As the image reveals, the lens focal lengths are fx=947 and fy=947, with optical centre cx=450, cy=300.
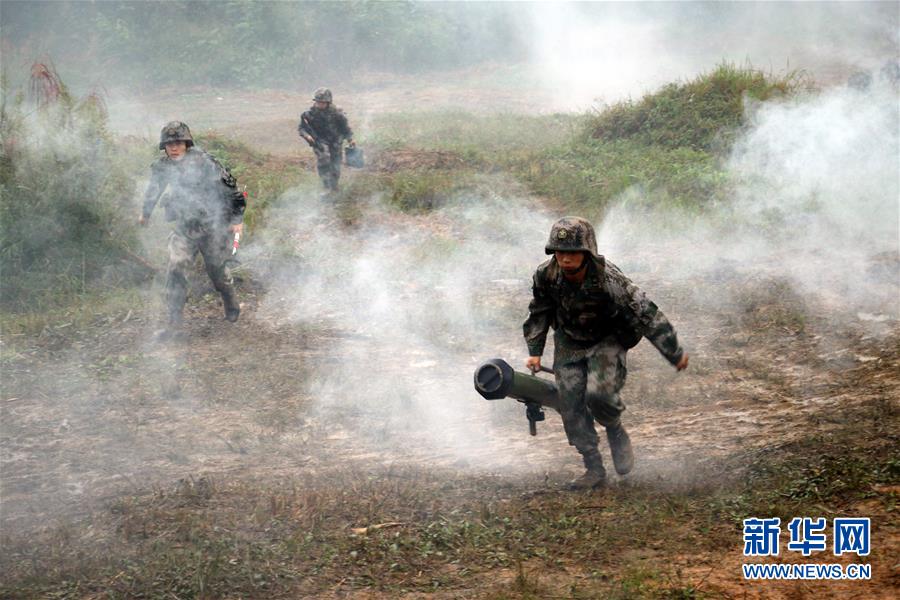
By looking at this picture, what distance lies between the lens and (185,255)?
8766 millimetres

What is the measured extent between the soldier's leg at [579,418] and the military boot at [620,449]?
0.31 feet

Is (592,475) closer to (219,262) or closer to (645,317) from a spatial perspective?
(645,317)

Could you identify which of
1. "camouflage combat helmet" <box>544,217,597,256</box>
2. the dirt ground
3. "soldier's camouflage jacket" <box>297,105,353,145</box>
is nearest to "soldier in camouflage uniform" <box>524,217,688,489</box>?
"camouflage combat helmet" <box>544,217,597,256</box>

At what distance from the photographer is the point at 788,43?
95.9 ft

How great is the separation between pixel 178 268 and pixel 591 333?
15.5 feet

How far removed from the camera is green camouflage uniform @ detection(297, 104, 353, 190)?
1318 centimetres

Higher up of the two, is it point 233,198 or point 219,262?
point 233,198

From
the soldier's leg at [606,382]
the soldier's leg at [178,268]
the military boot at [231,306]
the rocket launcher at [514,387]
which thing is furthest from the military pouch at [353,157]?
the soldier's leg at [606,382]

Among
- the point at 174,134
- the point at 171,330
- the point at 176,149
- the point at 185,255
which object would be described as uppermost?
the point at 174,134

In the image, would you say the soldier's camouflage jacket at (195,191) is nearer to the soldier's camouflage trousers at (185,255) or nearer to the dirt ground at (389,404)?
the soldier's camouflage trousers at (185,255)

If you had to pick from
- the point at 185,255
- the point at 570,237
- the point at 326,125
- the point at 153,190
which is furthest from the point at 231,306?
the point at 570,237

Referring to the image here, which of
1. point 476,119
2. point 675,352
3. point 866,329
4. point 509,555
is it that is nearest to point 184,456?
point 509,555

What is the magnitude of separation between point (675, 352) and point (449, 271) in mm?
5306

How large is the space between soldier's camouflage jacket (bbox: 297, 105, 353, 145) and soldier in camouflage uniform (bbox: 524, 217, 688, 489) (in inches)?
325
